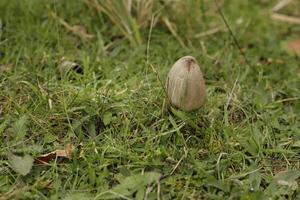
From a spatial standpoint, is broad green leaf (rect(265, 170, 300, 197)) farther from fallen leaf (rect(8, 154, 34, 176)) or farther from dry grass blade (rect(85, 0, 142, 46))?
dry grass blade (rect(85, 0, 142, 46))

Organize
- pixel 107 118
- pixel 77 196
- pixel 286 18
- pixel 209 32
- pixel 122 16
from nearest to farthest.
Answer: pixel 77 196 < pixel 107 118 < pixel 122 16 < pixel 209 32 < pixel 286 18

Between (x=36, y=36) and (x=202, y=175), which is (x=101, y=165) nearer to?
(x=202, y=175)

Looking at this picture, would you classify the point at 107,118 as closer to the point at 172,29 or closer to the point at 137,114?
the point at 137,114

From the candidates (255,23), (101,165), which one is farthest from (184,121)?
(255,23)

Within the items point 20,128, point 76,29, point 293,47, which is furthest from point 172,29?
point 20,128

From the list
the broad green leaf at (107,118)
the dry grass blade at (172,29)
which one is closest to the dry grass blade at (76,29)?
the dry grass blade at (172,29)

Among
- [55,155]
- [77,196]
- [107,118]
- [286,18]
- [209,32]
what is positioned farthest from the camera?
[286,18]

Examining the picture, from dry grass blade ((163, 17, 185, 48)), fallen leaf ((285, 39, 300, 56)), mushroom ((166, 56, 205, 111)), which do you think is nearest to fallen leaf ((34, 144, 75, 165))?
mushroom ((166, 56, 205, 111))
